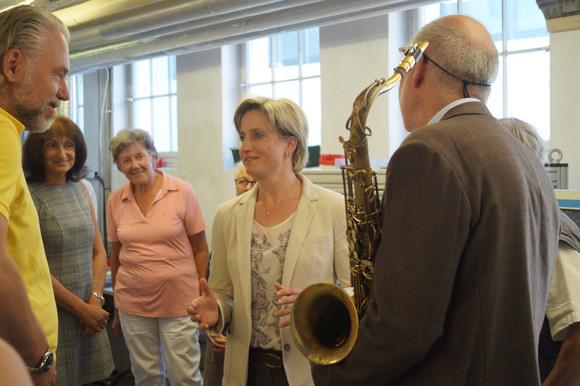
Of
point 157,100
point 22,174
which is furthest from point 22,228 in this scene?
point 157,100

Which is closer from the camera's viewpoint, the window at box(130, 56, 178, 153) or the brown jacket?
the brown jacket

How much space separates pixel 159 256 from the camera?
2879mm

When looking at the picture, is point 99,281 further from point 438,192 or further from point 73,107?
point 73,107

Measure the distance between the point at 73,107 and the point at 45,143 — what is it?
5.72 metres

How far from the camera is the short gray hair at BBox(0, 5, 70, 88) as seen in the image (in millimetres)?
1434

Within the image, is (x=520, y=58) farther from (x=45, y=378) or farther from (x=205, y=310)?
(x=45, y=378)

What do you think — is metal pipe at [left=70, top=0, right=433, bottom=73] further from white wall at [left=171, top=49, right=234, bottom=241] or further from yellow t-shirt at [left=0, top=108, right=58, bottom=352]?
yellow t-shirt at [left=0, top=108, right=58, bottom=352]

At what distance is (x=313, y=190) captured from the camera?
2.00 metres

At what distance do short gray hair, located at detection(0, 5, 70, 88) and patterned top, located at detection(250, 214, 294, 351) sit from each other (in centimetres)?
97

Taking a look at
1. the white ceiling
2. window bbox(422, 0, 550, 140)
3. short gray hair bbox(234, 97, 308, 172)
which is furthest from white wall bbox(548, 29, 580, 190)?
short gray hair bbox(234, 97, 308, 172)

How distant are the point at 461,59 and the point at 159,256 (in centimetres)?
217

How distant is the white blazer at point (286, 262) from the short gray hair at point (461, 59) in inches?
32.5

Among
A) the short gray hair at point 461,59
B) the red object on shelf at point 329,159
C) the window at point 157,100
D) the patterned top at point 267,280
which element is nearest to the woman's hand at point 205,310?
the patterned top at point 267,280

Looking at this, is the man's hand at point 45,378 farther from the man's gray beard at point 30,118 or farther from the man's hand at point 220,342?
the man's gray beard at point 30,118
